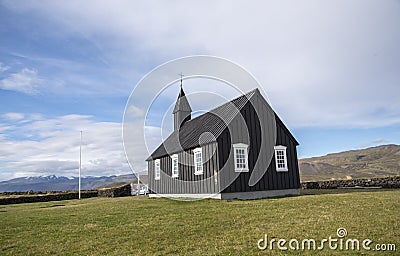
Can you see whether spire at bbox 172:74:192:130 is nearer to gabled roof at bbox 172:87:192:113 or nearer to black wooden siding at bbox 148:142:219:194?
gabled roof at bbox 172:87:192:113

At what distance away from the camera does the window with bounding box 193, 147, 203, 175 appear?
20.2 meters

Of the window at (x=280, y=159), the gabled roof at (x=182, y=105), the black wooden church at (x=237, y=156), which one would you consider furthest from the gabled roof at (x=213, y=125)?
the gabled roof at (x=182, y=105)

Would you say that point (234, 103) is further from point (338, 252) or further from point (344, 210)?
point (338, 252)

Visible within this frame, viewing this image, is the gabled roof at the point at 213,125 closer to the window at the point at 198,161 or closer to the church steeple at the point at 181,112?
the window at the point at 198,161

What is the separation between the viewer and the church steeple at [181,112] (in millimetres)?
30672

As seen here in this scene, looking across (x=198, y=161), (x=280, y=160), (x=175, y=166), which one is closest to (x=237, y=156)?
(x=198, y=161)

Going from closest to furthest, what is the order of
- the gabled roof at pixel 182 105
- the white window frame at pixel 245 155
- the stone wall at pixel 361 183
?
the white window frame at pixel 245 155 < the stone wall at pixel 361 183 < the gabled roof at pixel 182 105

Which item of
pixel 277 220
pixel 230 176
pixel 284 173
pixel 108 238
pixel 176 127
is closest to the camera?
pixel 108 238

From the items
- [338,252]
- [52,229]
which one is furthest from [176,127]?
[338,252]

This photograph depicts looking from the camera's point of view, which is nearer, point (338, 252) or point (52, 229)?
point (338, 252)

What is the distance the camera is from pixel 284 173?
2150 cm

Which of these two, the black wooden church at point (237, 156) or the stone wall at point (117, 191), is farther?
the stone wall at point (117, 191)

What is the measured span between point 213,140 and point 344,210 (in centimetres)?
918

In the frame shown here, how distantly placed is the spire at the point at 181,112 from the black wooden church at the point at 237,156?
6789mm
